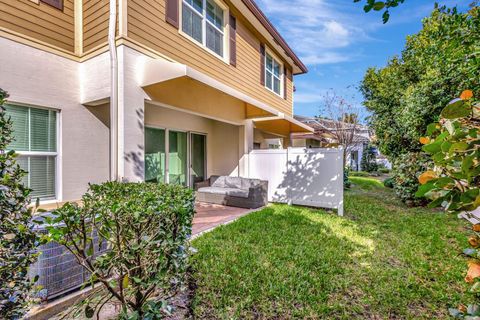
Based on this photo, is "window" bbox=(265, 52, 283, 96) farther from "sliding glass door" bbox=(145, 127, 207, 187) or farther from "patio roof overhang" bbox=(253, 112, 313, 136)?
"sliding glass door" bbox=(145, 127, 207, 187)

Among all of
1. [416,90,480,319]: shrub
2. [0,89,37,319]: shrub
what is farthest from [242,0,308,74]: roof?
[416,90,480,319]: shrub

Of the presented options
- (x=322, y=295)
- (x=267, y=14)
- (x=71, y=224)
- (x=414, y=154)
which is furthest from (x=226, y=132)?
(x=71, y=224)

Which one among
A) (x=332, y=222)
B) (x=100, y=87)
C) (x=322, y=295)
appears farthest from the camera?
(x=332, y=222)

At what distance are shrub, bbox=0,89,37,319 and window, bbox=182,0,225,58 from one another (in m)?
6.49

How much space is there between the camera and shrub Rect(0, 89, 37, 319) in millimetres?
2061

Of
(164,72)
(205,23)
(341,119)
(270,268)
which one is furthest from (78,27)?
(341,119)

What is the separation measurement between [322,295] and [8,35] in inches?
302

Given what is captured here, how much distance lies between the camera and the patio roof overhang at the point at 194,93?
5.64 meters

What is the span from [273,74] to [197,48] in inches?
252

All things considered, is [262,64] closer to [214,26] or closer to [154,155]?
[214,26]

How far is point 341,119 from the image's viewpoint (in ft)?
70.2

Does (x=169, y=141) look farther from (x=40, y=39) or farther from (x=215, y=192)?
(x=40, y=39)

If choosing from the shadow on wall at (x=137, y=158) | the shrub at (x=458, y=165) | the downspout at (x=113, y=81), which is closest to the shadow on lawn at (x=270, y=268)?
A: the shadow on wall at (x=137, y=158)

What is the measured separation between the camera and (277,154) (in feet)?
33.1
